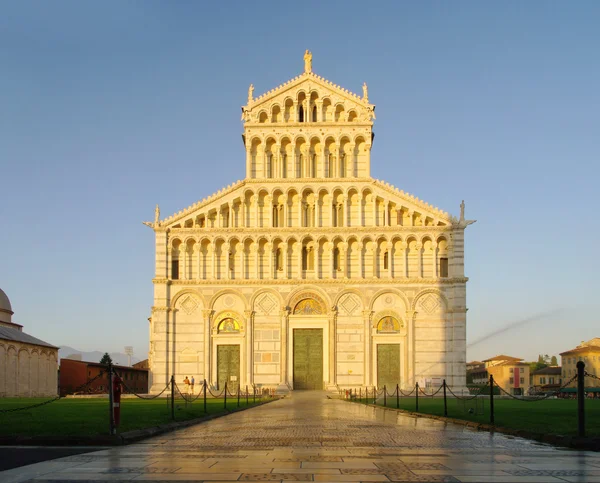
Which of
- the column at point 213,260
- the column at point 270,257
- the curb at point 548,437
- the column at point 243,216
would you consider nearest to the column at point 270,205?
the column at point 270,257

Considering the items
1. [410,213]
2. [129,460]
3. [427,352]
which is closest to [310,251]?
[410,213]

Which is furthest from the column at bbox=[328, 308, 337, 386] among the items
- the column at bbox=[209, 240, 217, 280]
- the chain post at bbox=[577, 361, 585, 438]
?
the chain post at bbox=[577, 361, 585, 438]

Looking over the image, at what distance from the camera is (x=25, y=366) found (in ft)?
235

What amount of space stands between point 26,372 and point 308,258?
32.3m

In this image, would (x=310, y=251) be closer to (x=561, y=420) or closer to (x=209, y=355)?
(x=209, y=355)

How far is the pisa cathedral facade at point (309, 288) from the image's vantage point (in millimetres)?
57281

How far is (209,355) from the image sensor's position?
5784cm

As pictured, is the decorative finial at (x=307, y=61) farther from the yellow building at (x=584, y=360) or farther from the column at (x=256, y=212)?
the yellow building at (x=584, y=360)

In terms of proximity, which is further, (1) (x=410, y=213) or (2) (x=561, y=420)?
(1) (x=410, y=213)

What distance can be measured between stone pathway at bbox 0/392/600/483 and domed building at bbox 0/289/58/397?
52.5 meters

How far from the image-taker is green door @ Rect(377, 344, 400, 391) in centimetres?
5712

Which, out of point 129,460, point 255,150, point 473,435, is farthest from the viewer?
point 255,150

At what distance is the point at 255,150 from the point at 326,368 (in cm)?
1897

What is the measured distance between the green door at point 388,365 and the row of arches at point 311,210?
9944 mm
